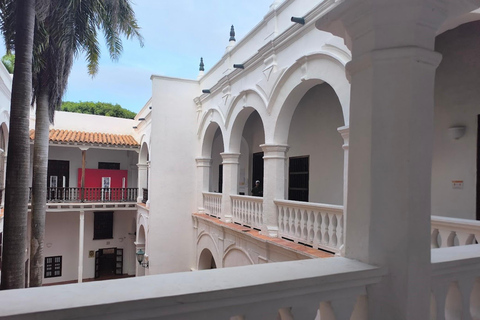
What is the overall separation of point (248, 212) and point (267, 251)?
5.24 ft

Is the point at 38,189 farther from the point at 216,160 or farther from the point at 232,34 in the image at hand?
the point at 216,160

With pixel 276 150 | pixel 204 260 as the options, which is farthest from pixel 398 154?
pixel 204 260

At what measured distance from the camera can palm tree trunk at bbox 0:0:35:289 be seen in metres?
6.68

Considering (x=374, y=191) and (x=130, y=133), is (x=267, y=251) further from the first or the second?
(x=130, y=133)

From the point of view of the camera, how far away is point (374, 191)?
5.23ft

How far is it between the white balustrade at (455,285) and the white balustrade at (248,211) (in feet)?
20.3

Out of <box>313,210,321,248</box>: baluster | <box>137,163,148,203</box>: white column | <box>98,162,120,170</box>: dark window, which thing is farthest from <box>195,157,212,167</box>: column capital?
<box>98,162,120,170</box>: dark window

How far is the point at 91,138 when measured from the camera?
1689cm

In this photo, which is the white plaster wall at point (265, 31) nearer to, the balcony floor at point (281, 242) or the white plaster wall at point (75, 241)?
the balcony floor at point (281, 242)

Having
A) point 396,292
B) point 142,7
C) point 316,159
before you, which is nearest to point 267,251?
point 316,159

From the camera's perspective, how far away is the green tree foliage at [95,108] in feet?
122

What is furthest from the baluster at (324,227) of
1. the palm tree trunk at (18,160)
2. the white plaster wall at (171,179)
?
the white plaster wall at (171,179)

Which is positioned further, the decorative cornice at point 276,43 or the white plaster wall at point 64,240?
the white plaster wall at point 64,240

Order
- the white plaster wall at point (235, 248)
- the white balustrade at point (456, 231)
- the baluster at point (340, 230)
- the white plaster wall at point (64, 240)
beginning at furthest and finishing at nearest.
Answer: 1. the white plaster wall at point (64, 240)
2. the white plaster wall at point (235, 248)
3. the baluster at point (340, 230)
4. the white balustrade at point (456, 231)
